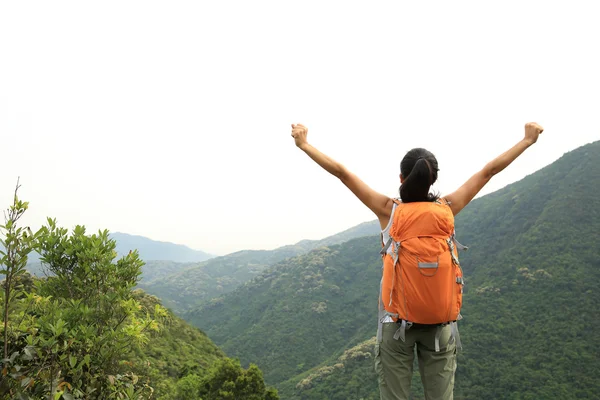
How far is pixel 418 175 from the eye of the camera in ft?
6.66

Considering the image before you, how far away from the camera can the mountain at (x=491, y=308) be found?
3269cm

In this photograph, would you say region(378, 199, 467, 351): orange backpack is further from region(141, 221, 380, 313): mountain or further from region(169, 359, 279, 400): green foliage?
region(141, 221, 380, 313): mountain

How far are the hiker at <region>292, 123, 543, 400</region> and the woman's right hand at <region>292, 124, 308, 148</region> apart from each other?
70 cm

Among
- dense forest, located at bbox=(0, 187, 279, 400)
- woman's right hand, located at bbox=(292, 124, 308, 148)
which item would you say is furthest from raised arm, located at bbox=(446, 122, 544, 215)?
dense forest, located at bbox=(0, 187, 279, 400)

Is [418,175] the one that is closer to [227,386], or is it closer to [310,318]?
[227,386]

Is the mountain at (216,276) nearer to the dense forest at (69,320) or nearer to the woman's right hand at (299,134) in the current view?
the dense forest at (69,320)

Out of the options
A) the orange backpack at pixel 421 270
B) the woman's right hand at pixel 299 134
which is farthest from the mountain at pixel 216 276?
the orange backpack at pixel 421 270

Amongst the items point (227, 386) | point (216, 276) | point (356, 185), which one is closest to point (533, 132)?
point (356, 185)

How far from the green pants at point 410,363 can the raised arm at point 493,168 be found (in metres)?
0.83

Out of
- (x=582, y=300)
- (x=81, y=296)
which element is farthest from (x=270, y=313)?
(x=81, y=296)

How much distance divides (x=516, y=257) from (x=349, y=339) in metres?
27.9

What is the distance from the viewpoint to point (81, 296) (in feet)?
10.0

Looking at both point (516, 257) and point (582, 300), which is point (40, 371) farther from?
point (516, 257)

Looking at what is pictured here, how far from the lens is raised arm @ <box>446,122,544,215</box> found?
2344 millimetres
